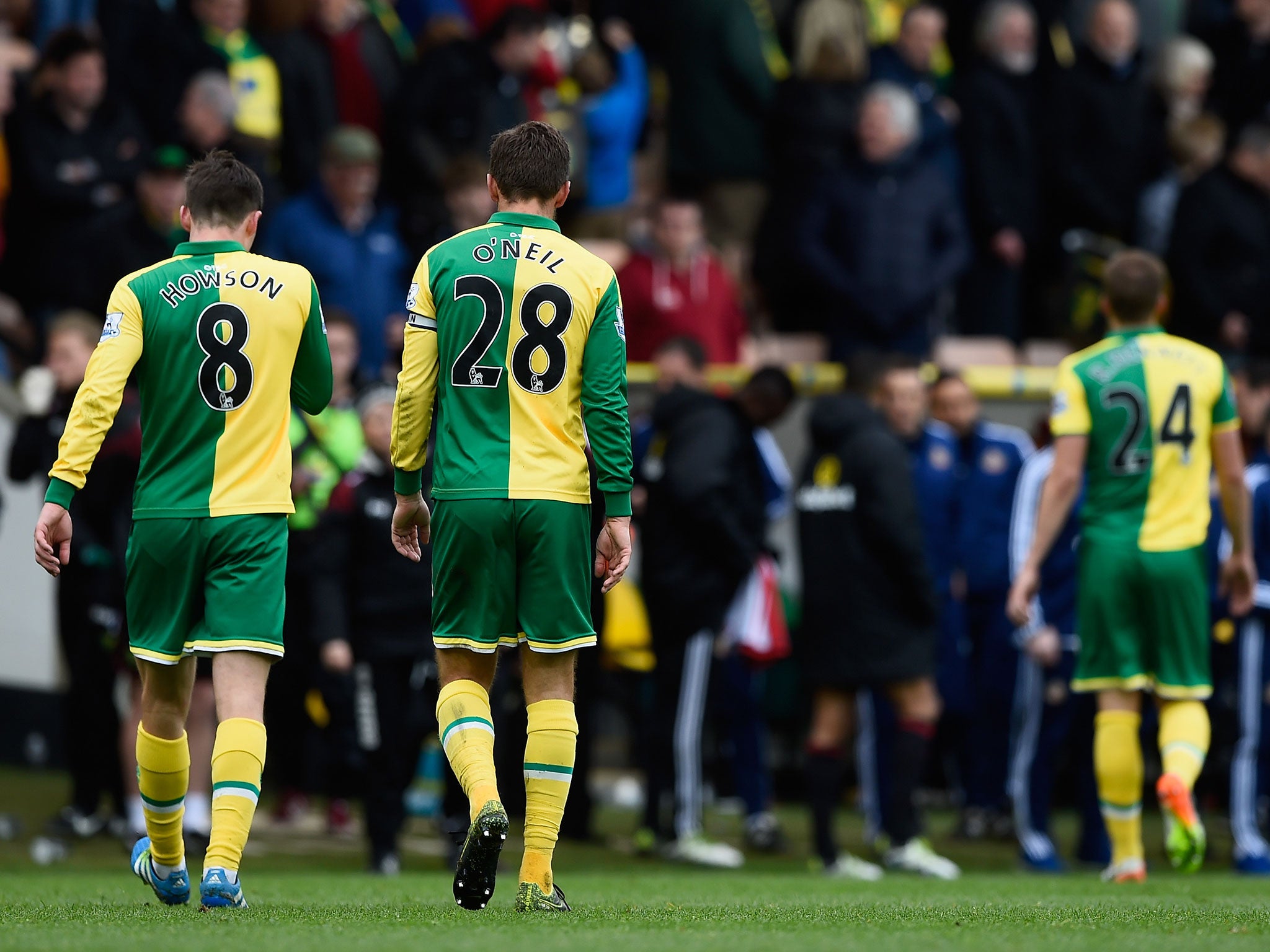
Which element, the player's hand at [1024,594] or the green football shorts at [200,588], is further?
the player's hand at [1024,594]

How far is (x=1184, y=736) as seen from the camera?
8.39m

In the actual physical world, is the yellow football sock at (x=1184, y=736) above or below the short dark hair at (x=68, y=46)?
below

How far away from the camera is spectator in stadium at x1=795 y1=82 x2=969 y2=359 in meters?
13.5

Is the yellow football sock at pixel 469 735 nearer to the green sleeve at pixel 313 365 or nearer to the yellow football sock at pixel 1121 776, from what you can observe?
the green sleeve at pixel 313 365

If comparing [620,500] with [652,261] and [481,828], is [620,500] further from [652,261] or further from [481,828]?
[652,261]

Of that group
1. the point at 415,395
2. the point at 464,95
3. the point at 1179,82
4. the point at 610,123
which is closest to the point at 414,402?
the point at 415,395

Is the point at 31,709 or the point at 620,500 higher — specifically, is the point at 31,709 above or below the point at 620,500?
below

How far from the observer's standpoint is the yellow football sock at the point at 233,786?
239 inches

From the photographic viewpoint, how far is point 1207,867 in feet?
35.6

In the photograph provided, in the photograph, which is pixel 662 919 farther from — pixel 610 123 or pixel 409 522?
pixel 610 123

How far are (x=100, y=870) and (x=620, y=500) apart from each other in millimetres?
4351

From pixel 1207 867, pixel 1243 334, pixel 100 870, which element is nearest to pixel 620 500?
pixel 100 870

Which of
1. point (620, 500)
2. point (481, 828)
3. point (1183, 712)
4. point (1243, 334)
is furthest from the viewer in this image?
point (1243, 334)

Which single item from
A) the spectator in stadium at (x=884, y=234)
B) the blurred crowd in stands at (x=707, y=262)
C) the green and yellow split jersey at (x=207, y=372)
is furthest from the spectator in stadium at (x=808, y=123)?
the green and yellow split jersey at (x=207, y=372)
